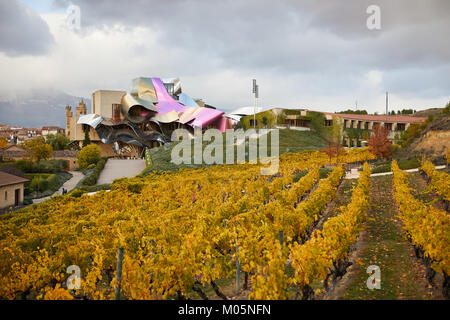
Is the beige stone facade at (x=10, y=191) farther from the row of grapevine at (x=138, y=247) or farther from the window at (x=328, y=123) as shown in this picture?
the window at (x=328, y=123)

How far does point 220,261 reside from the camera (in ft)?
19.6

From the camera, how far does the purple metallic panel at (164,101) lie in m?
59.7

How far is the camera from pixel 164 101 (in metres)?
61.3

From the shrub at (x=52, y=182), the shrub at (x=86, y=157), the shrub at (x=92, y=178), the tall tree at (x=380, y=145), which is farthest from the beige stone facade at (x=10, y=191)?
the tall tree at (x=380, y=145)

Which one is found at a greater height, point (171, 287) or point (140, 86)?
point (140, 86)

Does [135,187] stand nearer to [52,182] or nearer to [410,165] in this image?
[410,165]

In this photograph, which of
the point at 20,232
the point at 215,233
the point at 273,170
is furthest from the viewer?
the point at 273,170

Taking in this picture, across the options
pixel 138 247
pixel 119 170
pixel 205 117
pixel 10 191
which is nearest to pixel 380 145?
pixel 138 247

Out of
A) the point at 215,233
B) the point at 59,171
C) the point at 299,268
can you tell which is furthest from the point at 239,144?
the point at 299,268

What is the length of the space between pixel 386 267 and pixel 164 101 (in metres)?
57.8

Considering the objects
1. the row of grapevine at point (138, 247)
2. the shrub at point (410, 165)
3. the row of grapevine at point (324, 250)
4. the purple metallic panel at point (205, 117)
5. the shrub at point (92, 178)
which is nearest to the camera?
the row of grapevine at point (324, 250)

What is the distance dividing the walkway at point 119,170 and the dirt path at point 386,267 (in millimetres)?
24759
